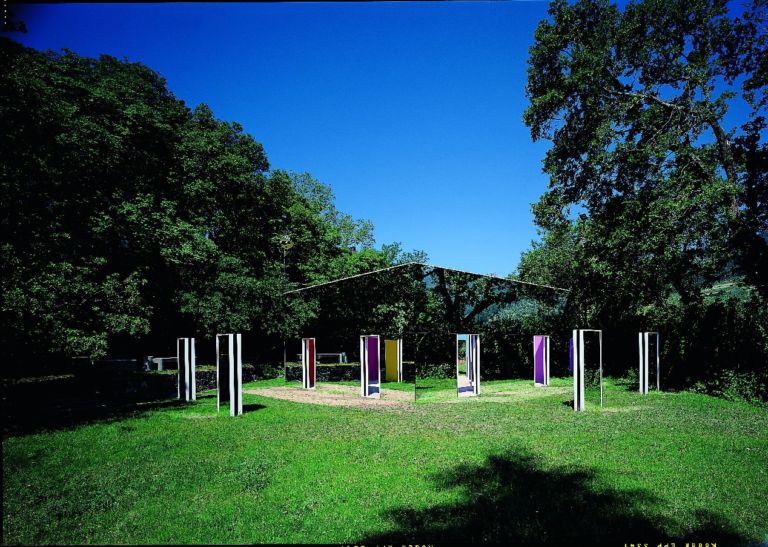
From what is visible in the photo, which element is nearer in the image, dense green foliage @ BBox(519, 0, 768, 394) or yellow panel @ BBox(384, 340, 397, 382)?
dense green foliage @ BBox(519, 0, 768, 394)

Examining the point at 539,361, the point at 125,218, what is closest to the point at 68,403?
the point at 125,218

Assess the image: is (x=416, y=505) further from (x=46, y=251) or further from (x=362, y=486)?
(x=46, y=251)

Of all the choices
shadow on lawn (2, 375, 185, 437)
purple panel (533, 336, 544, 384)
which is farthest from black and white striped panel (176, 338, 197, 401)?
purple panel (533, 336, 544, 384)

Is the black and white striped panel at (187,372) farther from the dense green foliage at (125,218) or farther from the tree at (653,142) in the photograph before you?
the tree at (653,142)

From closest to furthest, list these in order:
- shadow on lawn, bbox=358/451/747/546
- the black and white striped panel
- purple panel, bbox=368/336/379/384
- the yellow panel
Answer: shadow on lawn, bbox=358/451/747/546 → the black and white striped panel → purple panel, bbox=368/336/379/384 → the yellow panel

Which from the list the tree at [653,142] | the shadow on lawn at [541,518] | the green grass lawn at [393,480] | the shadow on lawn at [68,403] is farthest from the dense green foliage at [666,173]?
the shadow on lawn at [68,403]

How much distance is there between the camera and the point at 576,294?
1778 centimetres

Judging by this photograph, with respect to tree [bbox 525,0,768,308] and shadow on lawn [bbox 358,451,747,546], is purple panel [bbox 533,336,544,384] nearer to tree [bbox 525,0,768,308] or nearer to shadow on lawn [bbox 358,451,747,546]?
tree [bbox 525,0,768,308]

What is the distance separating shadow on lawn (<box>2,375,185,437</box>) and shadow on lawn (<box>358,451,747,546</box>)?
26.9ft

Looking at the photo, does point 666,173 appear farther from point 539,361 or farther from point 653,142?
point 539,361

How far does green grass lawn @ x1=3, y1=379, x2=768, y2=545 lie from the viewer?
4324mm

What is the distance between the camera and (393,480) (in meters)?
5.71

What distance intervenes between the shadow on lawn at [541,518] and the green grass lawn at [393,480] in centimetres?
2

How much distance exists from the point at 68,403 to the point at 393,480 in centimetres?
1107
